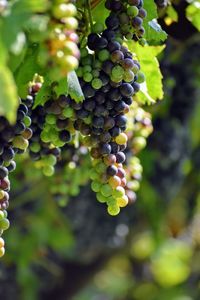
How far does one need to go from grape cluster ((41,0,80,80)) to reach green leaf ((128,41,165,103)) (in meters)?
0.56

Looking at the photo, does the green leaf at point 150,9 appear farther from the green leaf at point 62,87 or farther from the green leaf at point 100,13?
the green leaf at point 62,87

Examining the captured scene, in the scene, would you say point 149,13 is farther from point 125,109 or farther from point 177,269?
point 177,269

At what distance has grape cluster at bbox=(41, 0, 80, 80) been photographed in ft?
4.07

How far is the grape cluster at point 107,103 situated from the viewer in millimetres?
1579

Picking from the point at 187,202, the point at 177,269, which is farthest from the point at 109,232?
the point at 177,269

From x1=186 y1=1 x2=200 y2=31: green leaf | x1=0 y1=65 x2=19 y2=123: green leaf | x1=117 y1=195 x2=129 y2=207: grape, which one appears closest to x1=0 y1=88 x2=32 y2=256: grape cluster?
x1=117 y1=195 x2=129 y2=207: grape

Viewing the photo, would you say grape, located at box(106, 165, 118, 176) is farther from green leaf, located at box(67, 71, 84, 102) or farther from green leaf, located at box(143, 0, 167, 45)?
green leaf, located at box(143, 0, 167, 45)

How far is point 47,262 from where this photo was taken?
3.82 metres

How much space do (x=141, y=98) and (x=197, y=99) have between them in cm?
127

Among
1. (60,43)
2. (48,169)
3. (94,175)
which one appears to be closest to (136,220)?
(48,169)

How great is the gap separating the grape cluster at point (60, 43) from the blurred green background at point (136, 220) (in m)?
1.00

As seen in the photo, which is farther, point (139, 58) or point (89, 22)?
point (139, 58)

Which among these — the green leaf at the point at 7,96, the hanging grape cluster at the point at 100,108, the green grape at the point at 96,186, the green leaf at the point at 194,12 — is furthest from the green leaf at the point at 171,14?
the green leaf at the point at 7,96

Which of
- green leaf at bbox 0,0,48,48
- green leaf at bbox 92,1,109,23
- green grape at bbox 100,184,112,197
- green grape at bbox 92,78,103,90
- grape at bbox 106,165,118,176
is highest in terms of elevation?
green leaf at bbox 92,1,109,23
